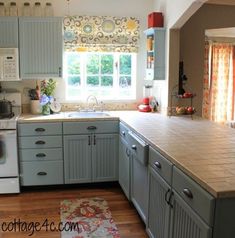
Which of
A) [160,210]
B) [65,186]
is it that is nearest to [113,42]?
[65,186]

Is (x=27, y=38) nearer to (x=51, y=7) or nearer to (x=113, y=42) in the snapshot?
(x=51, y=7)

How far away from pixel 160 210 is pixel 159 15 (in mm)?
2375

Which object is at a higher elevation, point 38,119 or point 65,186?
point 38,119

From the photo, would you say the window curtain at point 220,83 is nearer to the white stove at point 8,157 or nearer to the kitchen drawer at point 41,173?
the kitchen drawer at point 41,173

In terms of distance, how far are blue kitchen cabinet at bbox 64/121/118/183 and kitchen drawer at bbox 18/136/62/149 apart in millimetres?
101

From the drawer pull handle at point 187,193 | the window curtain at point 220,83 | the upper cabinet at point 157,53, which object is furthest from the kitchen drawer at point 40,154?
the window curtain at point 220,83

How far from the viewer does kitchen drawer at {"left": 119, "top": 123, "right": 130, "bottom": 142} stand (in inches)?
130

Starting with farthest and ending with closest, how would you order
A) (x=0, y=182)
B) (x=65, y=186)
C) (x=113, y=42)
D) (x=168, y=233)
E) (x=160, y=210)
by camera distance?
(x=113, y=42) → (x=65, y=186) → (x=0, y=182) → (x=160, y=210) → (x=168, y=233)

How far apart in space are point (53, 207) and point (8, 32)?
2008 mm

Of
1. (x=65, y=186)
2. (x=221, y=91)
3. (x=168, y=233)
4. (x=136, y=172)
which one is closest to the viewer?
(x=168, y=233)

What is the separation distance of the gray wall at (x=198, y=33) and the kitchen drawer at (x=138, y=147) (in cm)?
137

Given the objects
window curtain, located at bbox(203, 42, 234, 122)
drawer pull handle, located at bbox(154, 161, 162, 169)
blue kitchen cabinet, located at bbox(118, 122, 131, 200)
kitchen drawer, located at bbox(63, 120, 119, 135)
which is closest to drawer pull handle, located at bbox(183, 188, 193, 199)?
drawer pull handle, located at bbox(154, 161, 162, 169)

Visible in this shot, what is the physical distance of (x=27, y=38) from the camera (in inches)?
146

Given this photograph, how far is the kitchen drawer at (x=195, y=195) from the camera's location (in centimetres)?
155
